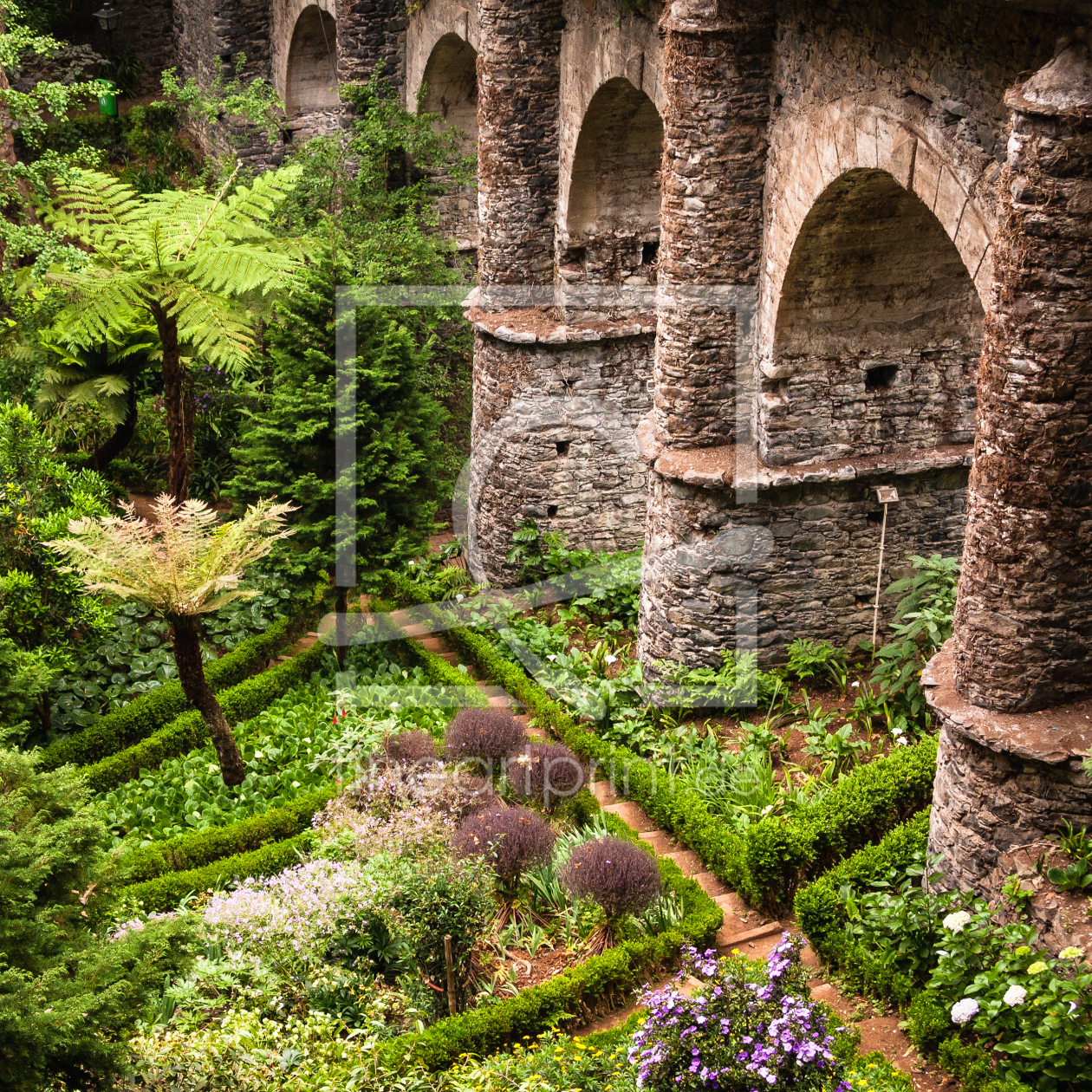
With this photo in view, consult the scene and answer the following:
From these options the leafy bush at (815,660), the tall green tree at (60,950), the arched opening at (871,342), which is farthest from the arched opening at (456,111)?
the tall green tree at (60,950)

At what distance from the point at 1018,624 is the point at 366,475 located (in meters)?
5.99

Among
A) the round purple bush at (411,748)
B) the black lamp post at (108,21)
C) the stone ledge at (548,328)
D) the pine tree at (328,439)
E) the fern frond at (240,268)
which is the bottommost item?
the round purple bush at (411,748)

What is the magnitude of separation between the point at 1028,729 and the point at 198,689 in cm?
535

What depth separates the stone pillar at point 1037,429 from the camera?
5.12 metres

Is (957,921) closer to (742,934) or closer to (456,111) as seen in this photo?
(742,934)

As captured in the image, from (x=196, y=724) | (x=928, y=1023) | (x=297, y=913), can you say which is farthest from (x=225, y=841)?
(x=928, y=1023)

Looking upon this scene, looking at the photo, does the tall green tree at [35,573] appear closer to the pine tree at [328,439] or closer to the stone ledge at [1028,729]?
the pine tree at [328,439]

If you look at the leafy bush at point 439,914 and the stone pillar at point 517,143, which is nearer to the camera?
the leafy bush at point 439,914

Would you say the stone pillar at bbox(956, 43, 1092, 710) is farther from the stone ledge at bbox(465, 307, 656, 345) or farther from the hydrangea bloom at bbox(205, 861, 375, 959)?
the stone ledge at bbox(465, 307, 656, 345)

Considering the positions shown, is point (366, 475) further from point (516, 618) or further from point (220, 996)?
point (220, 996)

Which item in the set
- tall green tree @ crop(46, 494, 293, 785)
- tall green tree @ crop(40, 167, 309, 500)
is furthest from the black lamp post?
tall green tree @ crop(46, 494, 293, 785)

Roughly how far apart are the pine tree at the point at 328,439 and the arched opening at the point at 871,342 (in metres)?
3.47

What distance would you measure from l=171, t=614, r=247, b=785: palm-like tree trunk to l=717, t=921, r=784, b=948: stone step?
3.70m

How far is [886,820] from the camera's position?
736 centimetres
